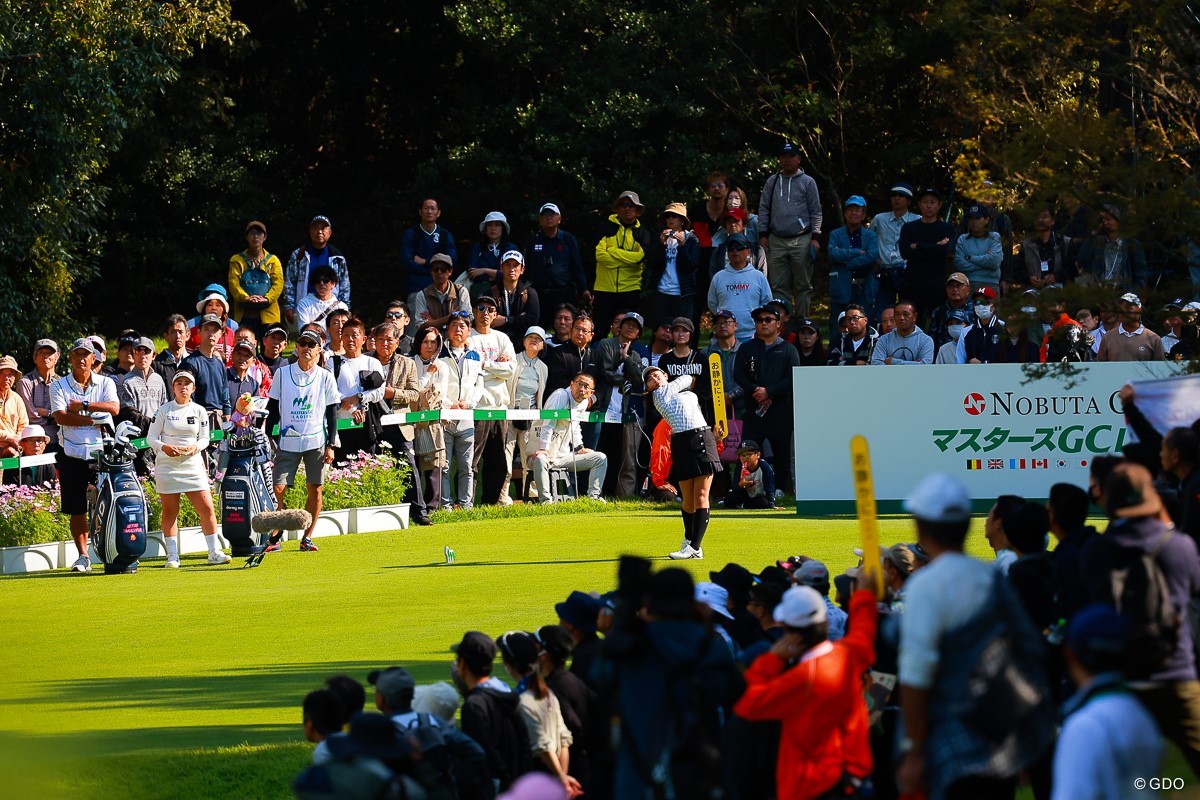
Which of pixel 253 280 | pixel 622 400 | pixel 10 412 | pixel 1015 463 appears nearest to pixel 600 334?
pixel 622 400

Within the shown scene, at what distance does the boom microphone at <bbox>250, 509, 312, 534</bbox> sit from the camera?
59.5 feet

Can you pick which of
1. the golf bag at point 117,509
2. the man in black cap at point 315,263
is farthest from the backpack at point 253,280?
the golf bag at point 117,509

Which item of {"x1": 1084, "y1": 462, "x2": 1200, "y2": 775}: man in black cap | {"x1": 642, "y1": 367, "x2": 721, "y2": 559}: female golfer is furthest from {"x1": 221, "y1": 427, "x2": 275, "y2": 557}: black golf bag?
{"x1": 1084, "y1": 462, "x2": 1200, "y2": 775}: man in black cap

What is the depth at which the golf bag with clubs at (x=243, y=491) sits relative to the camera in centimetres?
1841

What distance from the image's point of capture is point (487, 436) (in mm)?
22344

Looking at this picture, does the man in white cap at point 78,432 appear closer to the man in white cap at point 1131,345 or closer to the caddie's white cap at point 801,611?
the man in white cap at point 1131,345

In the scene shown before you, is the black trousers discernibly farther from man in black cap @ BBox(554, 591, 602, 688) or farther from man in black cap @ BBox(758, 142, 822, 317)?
man in black cap @ BBox(554, 591, 602, 688)

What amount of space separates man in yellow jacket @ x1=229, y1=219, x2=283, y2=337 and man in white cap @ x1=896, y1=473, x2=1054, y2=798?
67.3 ft

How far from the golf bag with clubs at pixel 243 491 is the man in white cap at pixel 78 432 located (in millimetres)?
1406

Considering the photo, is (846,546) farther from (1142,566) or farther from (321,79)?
(321,79)

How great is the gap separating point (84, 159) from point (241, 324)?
445cm

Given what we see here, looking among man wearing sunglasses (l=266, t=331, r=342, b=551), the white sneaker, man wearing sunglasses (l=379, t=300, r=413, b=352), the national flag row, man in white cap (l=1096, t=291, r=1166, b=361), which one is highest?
man wearing sunglasses (l=379, t=300, r=413, b=352)

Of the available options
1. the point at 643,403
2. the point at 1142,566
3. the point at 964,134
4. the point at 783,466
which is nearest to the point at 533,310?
the point at 643,403

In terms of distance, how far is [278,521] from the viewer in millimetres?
18141
